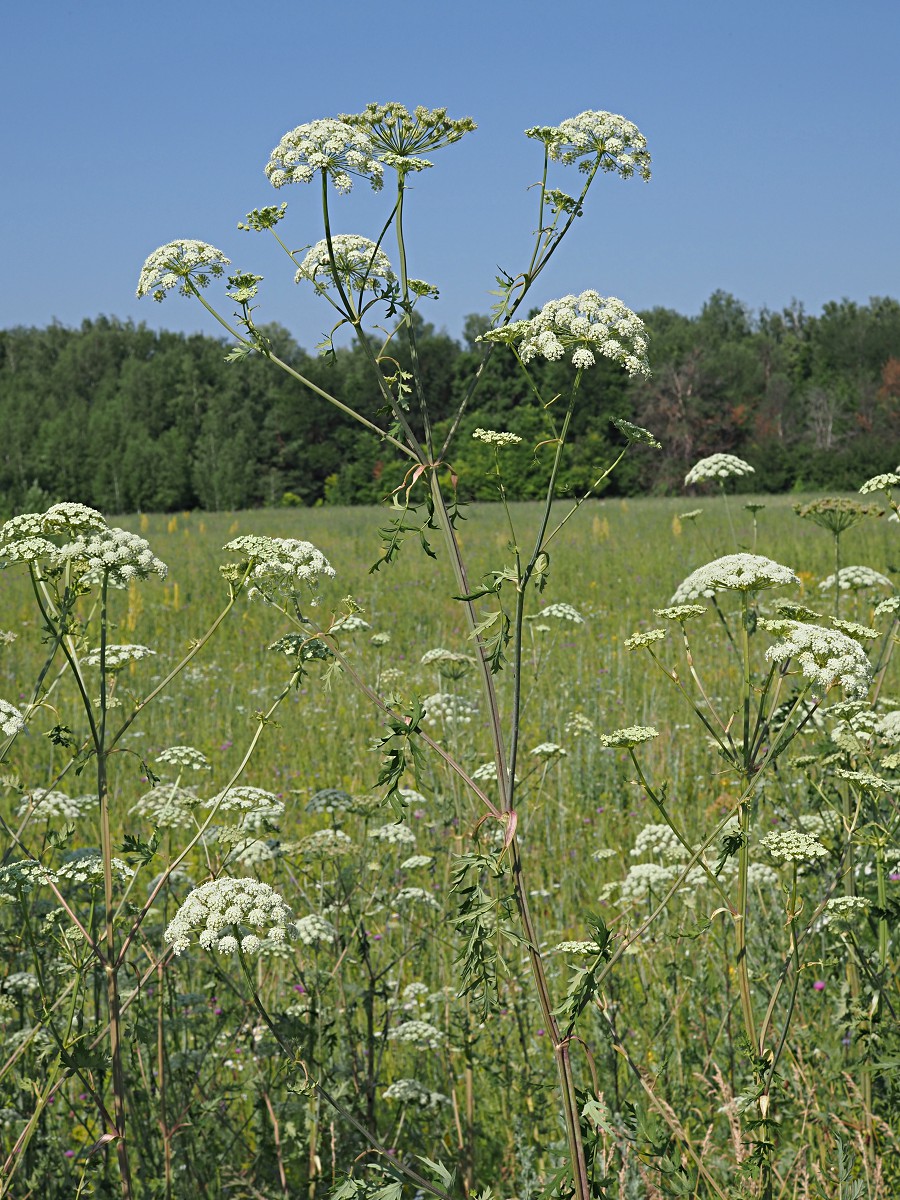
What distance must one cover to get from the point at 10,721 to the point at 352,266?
1.21 metres

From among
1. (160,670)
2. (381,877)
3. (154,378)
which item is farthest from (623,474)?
(381,877)

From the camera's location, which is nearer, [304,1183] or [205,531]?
[304,1183]

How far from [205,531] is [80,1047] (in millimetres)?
27145

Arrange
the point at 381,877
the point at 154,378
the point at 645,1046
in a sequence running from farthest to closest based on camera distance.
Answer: the point at 154,378 → the point at 381,877 → the point at 645,1046

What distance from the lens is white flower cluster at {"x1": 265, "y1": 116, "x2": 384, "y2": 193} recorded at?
1.99 m

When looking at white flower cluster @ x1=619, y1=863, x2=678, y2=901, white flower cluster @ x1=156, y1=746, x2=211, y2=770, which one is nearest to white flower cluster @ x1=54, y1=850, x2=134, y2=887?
white flower cluster @ x1=156, y1=746, x2=211, y2=770

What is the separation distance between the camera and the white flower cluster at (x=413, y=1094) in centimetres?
277

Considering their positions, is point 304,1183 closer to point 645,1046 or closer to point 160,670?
point 645,1046

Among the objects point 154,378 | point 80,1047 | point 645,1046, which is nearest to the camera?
point 80,1047

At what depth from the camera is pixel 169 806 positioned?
2863 millimetres

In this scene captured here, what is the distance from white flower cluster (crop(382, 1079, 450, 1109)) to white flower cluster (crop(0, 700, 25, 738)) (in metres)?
1.47

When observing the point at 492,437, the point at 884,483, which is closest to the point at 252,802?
the point at 492,437

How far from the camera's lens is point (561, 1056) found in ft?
5.42

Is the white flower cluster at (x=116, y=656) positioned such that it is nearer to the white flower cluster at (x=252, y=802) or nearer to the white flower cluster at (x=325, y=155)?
the white flower cluster at (x=252, y=802)
